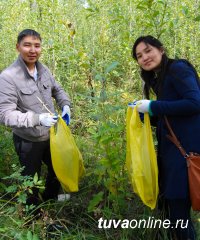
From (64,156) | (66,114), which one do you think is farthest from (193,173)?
(66,114)

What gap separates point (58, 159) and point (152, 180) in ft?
2.54

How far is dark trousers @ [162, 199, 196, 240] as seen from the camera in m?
1.75

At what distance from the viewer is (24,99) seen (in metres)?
2.21

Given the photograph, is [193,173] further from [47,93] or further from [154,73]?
[47,93]

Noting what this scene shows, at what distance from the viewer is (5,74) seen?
2164mm

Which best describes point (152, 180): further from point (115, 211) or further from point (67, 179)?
point (67, 179)

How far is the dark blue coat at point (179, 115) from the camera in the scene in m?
1.62

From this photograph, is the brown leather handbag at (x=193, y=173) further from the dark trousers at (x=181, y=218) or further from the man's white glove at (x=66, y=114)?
the man's white glove at (x=66, y=114)

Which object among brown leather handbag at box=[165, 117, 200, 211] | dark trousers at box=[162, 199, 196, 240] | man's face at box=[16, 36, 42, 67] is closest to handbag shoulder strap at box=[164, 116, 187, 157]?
brown leather handbag at box=[165, 117, 200, 211]

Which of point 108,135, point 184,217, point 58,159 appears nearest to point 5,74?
point 58,159

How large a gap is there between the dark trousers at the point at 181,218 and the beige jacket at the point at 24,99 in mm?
1102

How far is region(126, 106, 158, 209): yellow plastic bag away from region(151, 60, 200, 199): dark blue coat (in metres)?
0.09

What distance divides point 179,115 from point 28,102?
3.85 ft

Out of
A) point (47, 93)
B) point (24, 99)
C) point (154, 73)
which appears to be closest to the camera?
point (154, 73)
